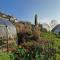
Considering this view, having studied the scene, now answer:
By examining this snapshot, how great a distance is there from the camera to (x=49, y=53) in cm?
1415

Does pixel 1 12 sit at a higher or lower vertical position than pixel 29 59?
higher

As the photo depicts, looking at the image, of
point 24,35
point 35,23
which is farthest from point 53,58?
point 35,23

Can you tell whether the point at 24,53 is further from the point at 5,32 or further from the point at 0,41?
the point at 5,32

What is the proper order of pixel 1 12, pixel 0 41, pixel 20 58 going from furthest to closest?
pixel 1 12 → pixel 0 41 → pixel 20 58

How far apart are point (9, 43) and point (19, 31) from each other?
A: 7557 millimetres

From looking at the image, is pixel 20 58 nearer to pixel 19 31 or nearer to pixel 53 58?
pixel 53 58

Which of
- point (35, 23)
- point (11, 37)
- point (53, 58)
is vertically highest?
point (35, 23)

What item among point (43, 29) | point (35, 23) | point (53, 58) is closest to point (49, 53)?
point (53, 58)

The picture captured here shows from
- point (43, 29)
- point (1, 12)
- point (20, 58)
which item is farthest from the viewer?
point (43, 29)

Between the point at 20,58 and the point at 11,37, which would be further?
the point at 11,37

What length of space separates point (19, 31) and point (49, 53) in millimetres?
12404

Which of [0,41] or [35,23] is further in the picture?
[35,23]

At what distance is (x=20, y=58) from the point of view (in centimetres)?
1205

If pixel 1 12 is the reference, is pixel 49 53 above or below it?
below
